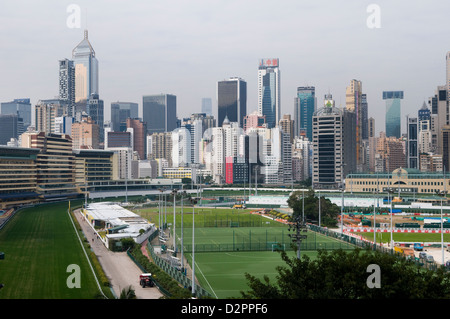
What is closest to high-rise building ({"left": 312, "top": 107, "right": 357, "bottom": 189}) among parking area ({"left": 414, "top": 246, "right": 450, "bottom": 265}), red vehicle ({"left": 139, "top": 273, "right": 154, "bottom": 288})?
parking area ({"left": 414, "top": 246, "right": 450, "bottom": 265})

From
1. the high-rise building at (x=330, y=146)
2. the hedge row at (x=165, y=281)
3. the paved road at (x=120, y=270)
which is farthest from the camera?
the high-rise building at (x=330, y=146)

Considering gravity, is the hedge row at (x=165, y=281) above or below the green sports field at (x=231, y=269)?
above

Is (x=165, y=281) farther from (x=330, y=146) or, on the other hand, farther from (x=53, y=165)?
(x=330, y=146)

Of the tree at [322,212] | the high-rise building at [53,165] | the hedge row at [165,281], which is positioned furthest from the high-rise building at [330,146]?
the hedge row at [165,281]

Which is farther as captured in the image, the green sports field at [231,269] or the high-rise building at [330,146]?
the high-rise building at [330,146]

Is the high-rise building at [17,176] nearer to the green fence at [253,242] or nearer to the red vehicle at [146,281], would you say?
the green fence at [253,242]

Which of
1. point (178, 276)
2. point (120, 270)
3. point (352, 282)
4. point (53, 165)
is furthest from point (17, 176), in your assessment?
point (352, 282)

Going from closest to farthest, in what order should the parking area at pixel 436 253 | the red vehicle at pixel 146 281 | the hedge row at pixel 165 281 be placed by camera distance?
the hedge row at pixel 165 281, the red vehicle at pixel 146 281, the parking area at pixel 436 253

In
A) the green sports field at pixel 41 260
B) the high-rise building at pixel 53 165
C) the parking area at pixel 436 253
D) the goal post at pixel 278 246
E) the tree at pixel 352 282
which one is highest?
the high-rise building at pixel 53 165

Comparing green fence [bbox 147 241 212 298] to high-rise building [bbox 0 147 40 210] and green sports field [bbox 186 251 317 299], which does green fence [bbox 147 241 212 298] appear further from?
high-rise building [bbox 0 147 40 210]
